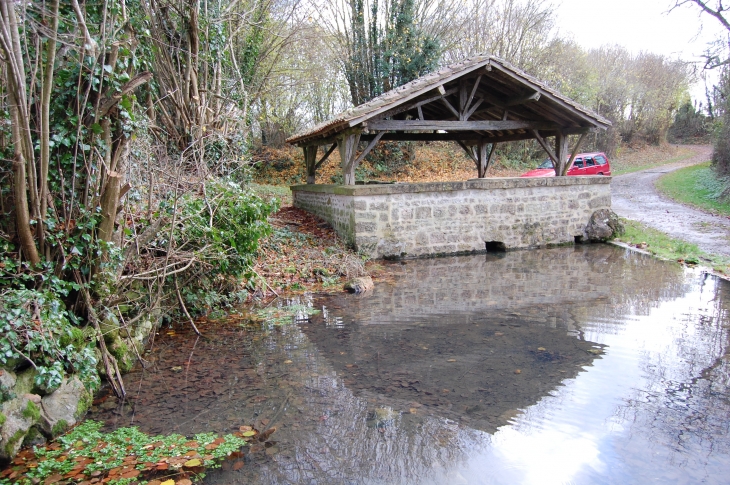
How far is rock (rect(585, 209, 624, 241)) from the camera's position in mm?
11586

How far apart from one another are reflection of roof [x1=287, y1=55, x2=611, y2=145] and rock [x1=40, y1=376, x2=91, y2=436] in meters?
6.67

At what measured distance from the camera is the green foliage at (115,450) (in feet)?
10.0

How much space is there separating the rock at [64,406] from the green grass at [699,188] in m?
16.6

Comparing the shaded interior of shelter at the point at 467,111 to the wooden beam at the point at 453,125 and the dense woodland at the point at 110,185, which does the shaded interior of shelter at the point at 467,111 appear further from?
the dense woodland at the point at 110,185

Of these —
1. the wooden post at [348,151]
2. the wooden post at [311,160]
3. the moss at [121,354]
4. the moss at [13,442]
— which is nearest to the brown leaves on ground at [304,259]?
the wooden post at [348,151]

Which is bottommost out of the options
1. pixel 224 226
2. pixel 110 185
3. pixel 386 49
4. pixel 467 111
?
pixel 224 226

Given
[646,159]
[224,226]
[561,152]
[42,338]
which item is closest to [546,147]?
[561,152]

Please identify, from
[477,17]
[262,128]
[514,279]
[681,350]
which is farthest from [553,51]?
[681,350]

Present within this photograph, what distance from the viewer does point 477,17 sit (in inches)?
859

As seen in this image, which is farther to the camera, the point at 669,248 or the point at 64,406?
the point at 669,248

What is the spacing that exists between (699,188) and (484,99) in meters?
12.4

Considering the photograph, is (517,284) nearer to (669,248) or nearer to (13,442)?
(669,248)

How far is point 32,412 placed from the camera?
131 inches

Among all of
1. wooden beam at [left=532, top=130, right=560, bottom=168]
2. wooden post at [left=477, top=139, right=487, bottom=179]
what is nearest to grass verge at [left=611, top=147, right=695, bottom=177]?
wooden post at [left=477, top=139, right=487, bottom=179]
